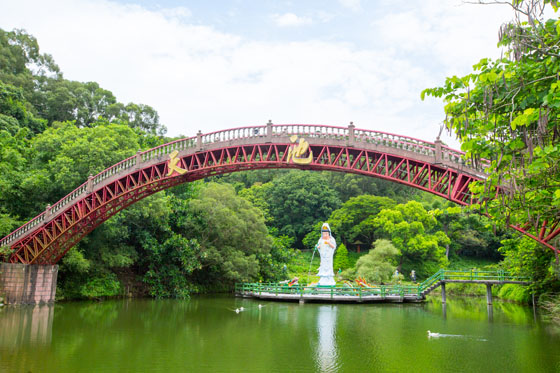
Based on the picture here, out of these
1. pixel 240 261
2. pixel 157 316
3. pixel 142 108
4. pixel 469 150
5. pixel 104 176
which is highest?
pixel 142 108

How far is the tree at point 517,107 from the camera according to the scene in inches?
307

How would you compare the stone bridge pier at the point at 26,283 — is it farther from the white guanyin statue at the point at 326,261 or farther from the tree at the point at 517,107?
the tree at the point at 517,107

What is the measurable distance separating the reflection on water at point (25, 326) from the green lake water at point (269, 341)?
0.03 m

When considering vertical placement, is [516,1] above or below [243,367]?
above

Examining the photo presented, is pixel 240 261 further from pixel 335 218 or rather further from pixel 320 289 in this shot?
pixel 335 218

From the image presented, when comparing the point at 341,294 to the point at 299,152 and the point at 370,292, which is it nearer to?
the point at 370,292

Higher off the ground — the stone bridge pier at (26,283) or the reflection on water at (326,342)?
the stone bridge pier at (26,283)

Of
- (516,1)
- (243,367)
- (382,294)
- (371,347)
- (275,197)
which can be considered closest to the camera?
(516,1)

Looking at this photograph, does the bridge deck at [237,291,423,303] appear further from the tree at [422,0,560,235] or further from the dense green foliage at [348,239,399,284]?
the tree at [422,0,560,235]

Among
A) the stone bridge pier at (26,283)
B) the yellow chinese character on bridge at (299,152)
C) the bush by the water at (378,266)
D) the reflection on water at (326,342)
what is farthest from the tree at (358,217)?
the stone bridge pier at (26,283)

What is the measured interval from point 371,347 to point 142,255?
885 inches

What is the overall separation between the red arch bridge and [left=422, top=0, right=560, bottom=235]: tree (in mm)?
10425

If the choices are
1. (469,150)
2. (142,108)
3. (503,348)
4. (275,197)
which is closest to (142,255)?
(503,348)

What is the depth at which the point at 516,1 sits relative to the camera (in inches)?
319
